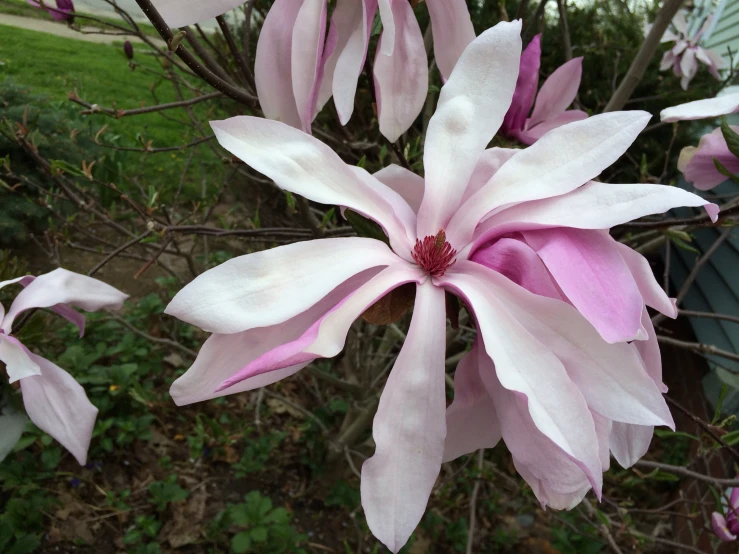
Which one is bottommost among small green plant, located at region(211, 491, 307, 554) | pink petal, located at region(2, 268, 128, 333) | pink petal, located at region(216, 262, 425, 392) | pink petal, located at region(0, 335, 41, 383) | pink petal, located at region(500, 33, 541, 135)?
small green plant, located at region(211, 491, 307, 554)

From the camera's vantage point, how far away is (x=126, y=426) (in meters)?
1.80

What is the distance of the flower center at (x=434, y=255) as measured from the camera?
1.30 ft

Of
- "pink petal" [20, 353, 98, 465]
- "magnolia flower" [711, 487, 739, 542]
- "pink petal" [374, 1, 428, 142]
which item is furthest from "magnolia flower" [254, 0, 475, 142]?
"magnolia flower" [711, 487, 739, 542]

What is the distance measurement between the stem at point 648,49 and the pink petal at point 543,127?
28 cm

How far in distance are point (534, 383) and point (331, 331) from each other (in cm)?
13

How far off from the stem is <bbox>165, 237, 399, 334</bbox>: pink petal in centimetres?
71

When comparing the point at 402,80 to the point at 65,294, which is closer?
the point at 402,80

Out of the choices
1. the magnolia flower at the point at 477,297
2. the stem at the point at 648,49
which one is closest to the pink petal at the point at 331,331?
the magnolia flower at the point at 477,297

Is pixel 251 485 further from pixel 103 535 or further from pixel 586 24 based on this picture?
pixel 586 24

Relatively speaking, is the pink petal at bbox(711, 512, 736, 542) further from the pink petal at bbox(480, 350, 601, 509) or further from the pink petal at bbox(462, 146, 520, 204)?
the pink petal at bbox(462, 146, 520, 204)


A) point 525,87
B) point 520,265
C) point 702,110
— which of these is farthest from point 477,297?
point 525,87

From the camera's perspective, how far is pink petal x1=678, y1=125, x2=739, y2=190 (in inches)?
22.8

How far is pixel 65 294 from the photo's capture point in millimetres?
616

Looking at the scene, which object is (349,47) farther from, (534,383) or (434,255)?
(534,383)
